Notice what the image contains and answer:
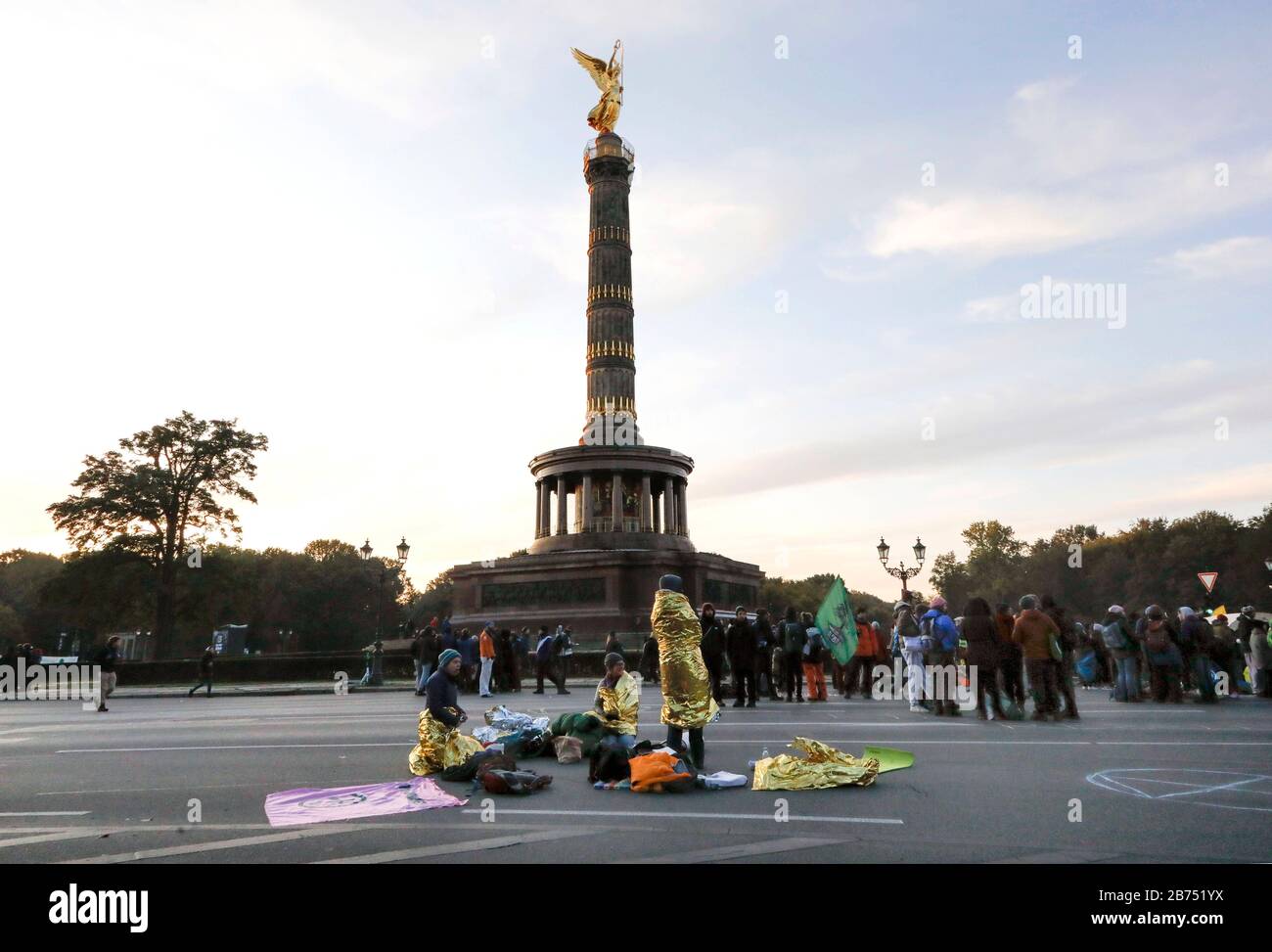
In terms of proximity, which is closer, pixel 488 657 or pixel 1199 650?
pixel 1199 650

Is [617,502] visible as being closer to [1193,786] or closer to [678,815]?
[1193,786]

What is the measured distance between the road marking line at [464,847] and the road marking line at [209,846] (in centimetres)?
80

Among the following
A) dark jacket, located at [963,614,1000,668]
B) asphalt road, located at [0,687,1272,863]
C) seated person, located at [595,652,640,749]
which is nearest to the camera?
asphalt road, located at [0,687,1272,863]

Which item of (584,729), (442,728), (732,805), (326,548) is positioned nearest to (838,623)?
(584,729)

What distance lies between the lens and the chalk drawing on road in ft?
23.2

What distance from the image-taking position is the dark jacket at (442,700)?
860 cm

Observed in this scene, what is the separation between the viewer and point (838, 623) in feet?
60.0

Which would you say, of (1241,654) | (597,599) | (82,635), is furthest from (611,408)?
(82,635)

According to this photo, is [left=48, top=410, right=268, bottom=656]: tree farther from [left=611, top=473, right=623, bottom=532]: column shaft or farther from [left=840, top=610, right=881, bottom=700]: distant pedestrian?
[left=840, top=610, right=881, bottom=700]: distant pedestrian

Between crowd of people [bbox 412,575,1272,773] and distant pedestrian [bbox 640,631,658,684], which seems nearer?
crowd of people [bbox 412,575,1272,773]

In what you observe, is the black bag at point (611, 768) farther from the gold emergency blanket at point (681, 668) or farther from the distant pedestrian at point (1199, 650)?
the distant pedestrian at point (1199, 650)

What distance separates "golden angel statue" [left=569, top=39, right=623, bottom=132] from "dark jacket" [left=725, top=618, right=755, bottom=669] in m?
43.3

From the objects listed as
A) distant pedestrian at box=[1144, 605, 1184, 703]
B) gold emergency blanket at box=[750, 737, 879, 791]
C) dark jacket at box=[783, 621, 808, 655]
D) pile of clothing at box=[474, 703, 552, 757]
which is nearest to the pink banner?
pile of clothing at box=[474, 703, 552, 757]

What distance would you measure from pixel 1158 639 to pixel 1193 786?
→ 9.70 meters
